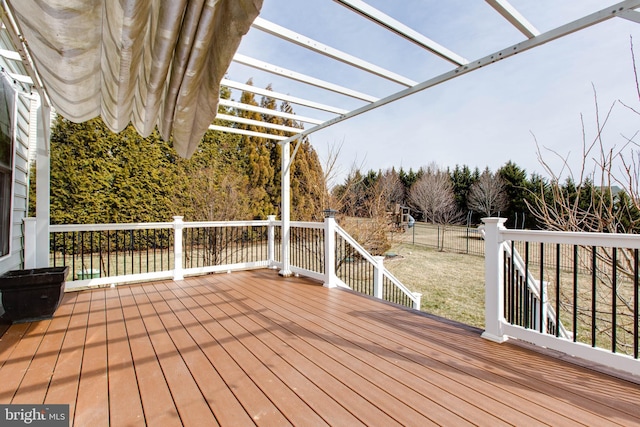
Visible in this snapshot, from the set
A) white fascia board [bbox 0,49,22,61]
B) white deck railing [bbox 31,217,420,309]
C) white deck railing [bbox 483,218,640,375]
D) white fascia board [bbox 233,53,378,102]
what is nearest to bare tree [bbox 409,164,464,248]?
white deck railing [bbox 31,217,420,309]

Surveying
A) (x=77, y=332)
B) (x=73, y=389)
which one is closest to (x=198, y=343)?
(x=73, y=389)

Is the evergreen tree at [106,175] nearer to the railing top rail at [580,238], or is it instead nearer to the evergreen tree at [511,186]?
the railing top rail at [580,238]

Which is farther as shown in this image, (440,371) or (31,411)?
(440,371)

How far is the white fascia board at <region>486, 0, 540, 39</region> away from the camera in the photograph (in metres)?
2.03

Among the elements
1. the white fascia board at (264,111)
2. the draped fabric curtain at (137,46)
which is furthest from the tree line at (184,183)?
the draped fabric curtain at (137,46)

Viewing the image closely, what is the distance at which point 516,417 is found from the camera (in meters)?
1.66

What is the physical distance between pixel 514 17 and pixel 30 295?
4.84 meters

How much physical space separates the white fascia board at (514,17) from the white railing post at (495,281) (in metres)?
1.45

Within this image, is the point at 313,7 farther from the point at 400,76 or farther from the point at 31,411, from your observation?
the point at 31,411

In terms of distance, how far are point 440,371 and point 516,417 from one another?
56cm

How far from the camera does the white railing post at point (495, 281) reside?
2.69 metres

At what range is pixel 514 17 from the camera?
7.04ft

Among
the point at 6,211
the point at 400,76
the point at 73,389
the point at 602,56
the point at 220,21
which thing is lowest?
the point at 73,389

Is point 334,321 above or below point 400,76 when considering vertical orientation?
below
